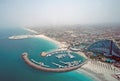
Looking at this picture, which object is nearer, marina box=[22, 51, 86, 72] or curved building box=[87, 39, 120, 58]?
marina box=[22, 51, 86, 72]

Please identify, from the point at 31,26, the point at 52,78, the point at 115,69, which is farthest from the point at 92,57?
the point at 31,26

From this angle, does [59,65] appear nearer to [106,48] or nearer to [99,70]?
[99,70]

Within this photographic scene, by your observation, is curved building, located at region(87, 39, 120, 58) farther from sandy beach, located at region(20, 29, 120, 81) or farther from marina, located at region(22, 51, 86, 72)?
marina, located at region(22, 51, 86, 72)

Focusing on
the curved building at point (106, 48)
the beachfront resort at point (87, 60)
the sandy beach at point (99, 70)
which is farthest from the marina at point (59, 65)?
the curved building at point (106, 48)

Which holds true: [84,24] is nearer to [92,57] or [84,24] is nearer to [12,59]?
[92,57]

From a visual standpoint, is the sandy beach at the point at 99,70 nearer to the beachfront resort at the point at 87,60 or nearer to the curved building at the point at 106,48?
the beachfront resort at the point at 87,60

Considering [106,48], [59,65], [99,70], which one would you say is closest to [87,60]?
[99,70]

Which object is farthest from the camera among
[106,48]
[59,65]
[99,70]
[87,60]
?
[106,48]

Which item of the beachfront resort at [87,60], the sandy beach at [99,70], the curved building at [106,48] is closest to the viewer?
the sandy beach at [99,70]

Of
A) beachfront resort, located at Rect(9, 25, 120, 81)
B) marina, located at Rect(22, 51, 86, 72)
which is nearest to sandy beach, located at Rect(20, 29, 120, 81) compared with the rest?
beachfront resort, located at Rect(9, 25, 120, 81)

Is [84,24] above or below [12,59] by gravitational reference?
above

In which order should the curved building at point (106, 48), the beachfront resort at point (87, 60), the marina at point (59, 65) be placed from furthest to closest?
1. the curved building at point (106, 48)
2. the marina at point (59, 65)
3. the beachfront resort at point (87, 60)
